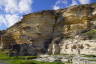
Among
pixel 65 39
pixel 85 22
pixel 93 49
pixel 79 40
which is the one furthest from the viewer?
pixel 85 22

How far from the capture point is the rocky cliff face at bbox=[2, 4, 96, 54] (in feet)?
368

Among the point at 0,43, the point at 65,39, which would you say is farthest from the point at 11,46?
the point at 65,39

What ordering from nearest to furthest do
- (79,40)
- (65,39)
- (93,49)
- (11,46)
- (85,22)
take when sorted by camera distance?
(93,49) → (79,40) → (65,39) → (85,22) → (11,46)

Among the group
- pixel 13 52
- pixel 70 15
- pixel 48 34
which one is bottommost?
pixel 13 52

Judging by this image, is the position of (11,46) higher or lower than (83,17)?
lower

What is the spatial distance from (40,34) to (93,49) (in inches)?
1647

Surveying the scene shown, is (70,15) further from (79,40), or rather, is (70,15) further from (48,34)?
(79,40)

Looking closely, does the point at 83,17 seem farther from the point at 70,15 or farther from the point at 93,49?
the point at 93,49

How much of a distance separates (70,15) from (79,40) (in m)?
27.8

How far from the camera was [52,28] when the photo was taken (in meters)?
126

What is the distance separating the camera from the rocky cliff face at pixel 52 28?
112 metres

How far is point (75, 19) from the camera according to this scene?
389 feet

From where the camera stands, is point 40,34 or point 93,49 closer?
point 93,49

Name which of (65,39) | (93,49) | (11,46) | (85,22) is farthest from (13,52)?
(93,49)
